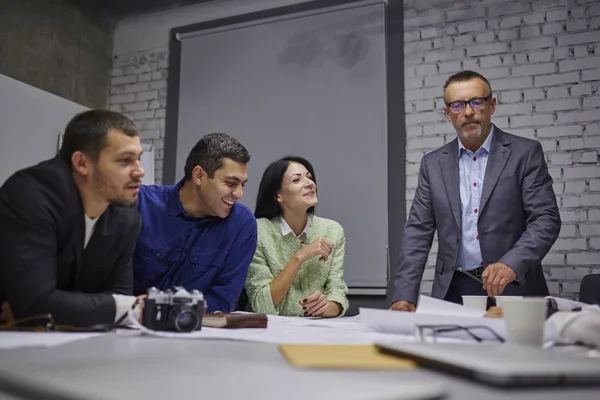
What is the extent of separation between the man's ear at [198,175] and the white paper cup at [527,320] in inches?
57.6

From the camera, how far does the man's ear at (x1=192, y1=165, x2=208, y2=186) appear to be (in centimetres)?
221

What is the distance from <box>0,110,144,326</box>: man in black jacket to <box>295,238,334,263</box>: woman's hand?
1152 mm

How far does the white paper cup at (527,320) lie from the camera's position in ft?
3.20

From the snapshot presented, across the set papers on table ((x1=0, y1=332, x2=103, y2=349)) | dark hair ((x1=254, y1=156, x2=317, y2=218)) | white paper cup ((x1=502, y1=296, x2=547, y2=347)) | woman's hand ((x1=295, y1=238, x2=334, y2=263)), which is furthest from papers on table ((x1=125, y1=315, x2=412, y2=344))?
dark hair ((x1=254, y1=156, x2=317, y2=218))

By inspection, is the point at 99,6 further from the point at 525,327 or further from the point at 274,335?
the point at 525,327

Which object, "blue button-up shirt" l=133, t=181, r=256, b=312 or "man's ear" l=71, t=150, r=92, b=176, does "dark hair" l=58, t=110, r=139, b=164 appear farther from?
"blue button-up shirt" l=133, t=181, r=256, b=312

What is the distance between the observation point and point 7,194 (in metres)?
1.33

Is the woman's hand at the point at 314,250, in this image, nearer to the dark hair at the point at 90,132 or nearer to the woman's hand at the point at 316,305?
the woman's hand at the point at 316,305

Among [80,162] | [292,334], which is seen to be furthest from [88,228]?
[292,334]

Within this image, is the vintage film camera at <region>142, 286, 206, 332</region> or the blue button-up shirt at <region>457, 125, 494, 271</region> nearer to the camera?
the vintage film camera at <region>142, 286, 206, 332</region>

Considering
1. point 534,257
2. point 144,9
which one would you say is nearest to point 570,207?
point 534,257

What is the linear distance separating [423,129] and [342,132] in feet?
1.82

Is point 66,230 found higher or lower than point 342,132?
lower

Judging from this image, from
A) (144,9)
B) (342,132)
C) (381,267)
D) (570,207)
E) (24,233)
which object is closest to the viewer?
(24,233)
